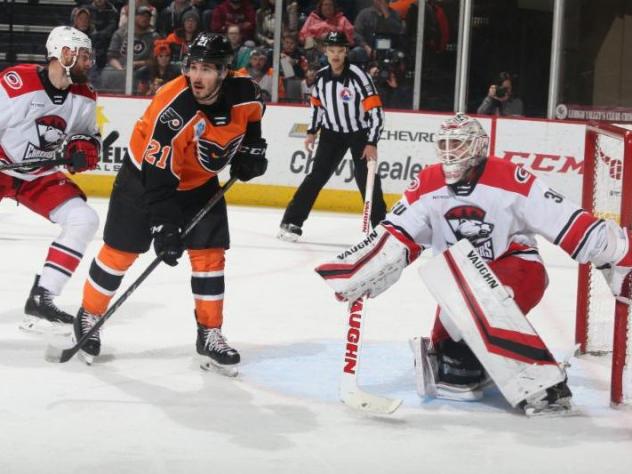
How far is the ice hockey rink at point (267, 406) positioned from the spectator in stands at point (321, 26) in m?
3.85

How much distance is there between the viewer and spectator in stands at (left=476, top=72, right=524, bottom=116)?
25.9 feet

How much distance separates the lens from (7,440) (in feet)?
8.59

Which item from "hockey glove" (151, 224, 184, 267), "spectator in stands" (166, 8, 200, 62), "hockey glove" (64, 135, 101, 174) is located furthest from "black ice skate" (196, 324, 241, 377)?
"spectator in stands" (166, 8, 200, 62)

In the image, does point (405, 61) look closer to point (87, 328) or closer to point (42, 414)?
point (87, 328)

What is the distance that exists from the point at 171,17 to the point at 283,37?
0.85 meters

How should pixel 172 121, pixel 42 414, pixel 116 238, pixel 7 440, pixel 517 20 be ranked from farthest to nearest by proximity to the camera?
pixel 517 20, pixel 116 238, pixel 172 121, pixel 42 414, pixel 7 440

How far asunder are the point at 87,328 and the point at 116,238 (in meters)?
0.29

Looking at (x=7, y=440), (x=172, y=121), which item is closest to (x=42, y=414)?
(x=7, y=440)

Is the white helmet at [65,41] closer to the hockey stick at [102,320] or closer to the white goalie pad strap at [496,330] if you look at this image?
the hockey stick at [102,320]

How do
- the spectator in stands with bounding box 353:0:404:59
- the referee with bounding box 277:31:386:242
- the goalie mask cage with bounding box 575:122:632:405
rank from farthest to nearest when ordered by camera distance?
the spectator in stands with bounding box 353:0:404:59, the referee with bounding box 277:31:386:242, the goalie mask cage with bounding box 575:122:632:405

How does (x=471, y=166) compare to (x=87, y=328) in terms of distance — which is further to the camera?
(x=87, y=328)

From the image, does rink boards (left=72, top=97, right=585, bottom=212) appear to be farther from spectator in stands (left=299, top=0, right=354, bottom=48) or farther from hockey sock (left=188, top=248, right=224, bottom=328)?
hockey sock (left=188, top=248, right=224, bottom=328)

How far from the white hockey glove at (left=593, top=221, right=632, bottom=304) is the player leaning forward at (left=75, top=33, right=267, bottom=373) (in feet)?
3.48

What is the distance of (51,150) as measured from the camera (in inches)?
154
